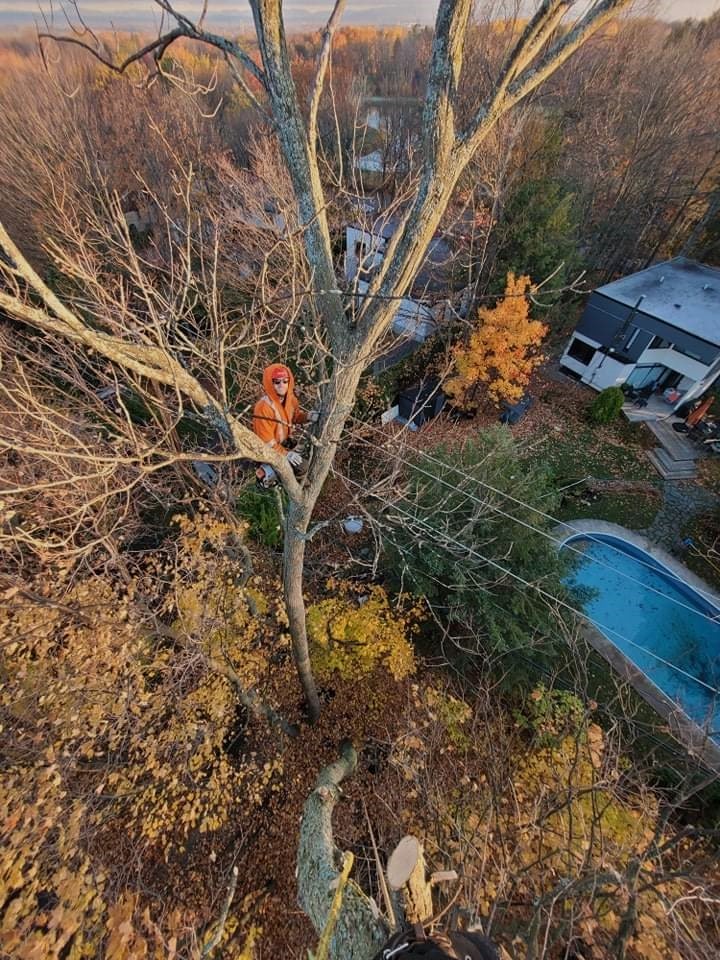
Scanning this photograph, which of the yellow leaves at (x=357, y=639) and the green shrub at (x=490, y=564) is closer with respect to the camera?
the green shrub at (x=490, y=564)

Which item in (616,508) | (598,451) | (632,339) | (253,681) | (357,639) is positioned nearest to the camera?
(253,681)

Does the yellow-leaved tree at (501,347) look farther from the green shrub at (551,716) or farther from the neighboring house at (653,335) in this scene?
the green shrub at (551,716)

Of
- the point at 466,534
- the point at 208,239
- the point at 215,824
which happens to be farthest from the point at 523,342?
the point at 215,824

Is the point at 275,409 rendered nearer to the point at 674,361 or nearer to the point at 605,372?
the point at 605,372

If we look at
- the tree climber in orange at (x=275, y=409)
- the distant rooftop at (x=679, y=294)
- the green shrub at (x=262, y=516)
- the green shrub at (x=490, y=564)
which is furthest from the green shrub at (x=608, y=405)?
the tree climber in orange at (x=275, y=409)

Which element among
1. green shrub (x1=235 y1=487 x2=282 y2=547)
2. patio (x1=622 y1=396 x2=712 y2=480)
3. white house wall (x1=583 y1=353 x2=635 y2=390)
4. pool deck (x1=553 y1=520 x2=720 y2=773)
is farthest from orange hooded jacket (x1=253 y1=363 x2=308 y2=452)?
white house wall (x1=583 y1=353 x2=635 y2=390)

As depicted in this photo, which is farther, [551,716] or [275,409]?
[551,716]

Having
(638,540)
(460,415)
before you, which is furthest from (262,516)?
(638,540)

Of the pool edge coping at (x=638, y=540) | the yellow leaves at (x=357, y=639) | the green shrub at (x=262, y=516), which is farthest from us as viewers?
the pool edge coping at (x=638, y=540)
